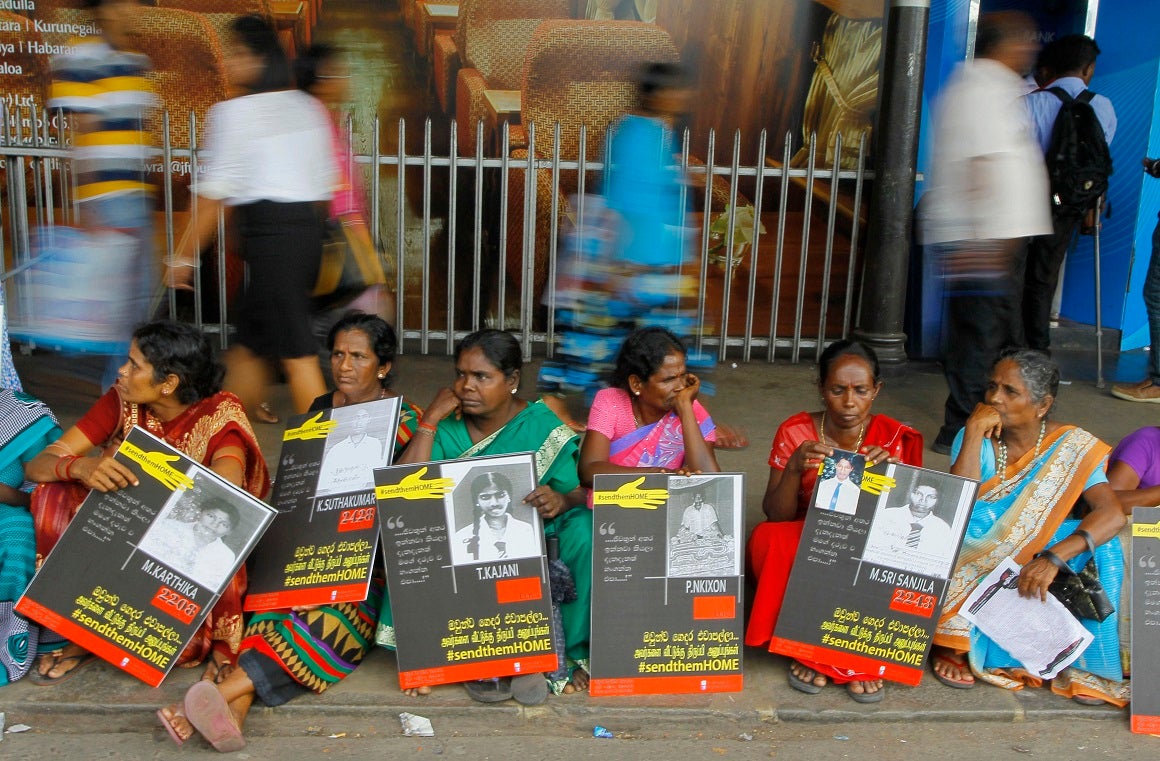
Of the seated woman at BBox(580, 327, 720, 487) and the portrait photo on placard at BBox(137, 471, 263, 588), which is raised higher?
the seated woman at BBox(580, 327, 720, 487)

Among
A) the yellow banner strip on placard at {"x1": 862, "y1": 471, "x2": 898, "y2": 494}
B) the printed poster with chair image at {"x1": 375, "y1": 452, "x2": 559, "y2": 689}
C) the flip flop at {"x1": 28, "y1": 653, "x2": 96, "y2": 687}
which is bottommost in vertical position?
the flip flop at {"x1": 28, "y1": 653, "x2": 96, "y2": 687}

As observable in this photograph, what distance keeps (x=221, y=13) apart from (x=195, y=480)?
433 centimetres

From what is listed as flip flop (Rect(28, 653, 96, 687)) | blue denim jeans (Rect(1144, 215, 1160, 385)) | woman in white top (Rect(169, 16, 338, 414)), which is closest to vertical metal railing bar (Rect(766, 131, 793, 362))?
blue denim jeans (Rect(1144, 215, 1160, 385))

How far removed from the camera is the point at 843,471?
328 centimetres

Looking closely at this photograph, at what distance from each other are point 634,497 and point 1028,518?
1.19 meters

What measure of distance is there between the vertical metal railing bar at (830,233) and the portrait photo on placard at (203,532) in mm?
3959

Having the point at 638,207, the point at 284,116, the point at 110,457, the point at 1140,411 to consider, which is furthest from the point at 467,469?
the point at 1140,411

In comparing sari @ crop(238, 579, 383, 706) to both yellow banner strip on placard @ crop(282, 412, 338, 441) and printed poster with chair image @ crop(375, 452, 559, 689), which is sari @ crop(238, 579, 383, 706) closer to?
printed poster with chair image @ crop(375, 452, 559, 689)

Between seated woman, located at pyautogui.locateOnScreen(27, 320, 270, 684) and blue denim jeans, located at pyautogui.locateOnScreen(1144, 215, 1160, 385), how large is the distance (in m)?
4.61

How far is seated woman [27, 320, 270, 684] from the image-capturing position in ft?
10.9

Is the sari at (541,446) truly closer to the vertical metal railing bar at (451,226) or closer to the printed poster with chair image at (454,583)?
the printed poster with chair image at (454,583)

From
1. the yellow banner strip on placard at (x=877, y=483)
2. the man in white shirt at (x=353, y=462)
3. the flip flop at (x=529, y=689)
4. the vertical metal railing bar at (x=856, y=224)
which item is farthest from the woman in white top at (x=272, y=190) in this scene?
the vertical metal railing bar at (x=856, y=224)

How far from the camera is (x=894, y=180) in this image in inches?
238

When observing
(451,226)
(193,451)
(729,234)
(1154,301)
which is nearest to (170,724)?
Answer: (193,451)
